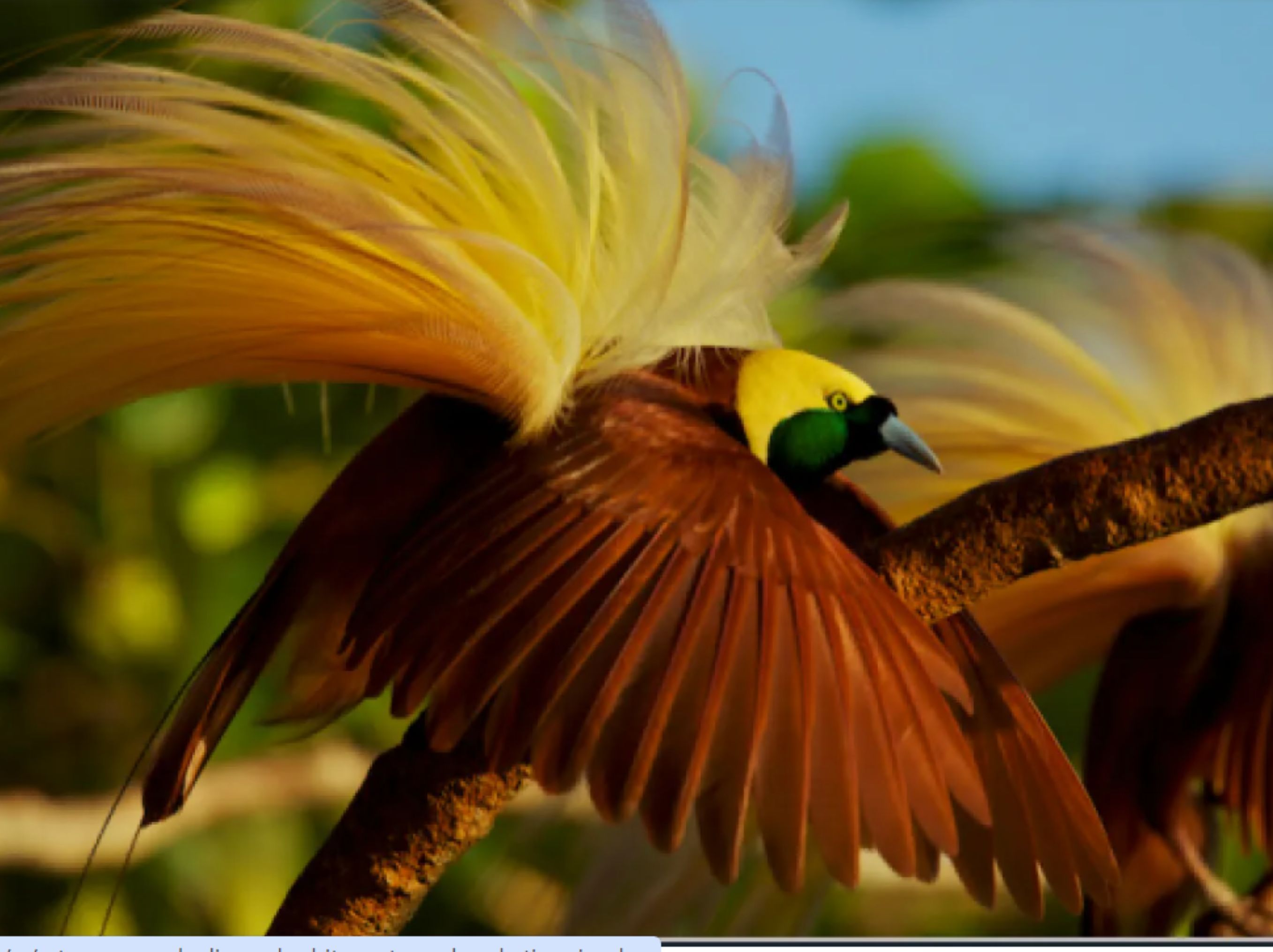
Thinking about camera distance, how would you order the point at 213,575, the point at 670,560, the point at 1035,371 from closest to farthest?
the point at 670,560 → the point at 1035,371 → the point at 213,575

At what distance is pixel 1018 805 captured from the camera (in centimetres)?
69

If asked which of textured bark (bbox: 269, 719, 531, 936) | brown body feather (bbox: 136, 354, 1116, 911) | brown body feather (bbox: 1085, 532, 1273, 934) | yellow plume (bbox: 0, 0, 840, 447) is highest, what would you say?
yellow plume (bbox: 0, 0, 840, 447)

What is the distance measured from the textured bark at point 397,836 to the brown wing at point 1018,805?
20 cm

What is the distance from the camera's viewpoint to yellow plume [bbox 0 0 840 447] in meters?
0.74

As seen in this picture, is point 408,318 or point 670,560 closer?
point 670,560

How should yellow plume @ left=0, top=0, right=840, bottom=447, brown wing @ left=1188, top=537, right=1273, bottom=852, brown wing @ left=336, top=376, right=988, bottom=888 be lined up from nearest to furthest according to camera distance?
brown wing @ left=336, top=376, right=988, bottom=888 → yellow plume @ left=0, top=0, right=840, bottom=447 → brown wing @ left=1188, top=537, right=1273, bottom=852

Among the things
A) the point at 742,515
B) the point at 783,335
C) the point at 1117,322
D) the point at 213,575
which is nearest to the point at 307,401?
the point at 213,575

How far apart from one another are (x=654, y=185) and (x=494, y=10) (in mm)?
126

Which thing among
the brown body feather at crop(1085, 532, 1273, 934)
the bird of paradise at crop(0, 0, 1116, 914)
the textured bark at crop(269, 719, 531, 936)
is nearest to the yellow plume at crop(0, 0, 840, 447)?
the bird of paradise at crop(0, 0, 1116, 914)

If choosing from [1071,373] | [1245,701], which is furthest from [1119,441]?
[1245,701]

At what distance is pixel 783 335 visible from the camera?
3.55ft

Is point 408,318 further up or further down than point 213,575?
further up

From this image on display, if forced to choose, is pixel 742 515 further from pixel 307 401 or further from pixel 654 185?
pixel 307 401

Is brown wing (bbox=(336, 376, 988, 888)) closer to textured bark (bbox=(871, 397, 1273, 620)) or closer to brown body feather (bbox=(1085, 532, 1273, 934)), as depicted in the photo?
textured bark (bbox=(871, 397, 1273, 620))
